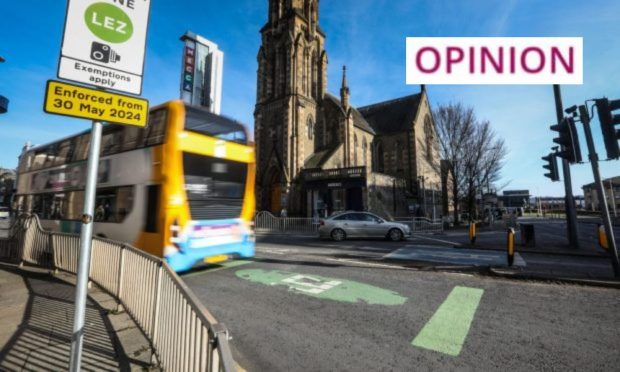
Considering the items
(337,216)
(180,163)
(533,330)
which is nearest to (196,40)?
(180,163)

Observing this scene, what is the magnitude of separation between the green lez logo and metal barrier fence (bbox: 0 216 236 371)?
239cm

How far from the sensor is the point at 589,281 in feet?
19.7

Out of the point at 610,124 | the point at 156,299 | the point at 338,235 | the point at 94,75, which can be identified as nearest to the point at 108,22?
the point at 94,75

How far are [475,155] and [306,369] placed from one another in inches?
1056

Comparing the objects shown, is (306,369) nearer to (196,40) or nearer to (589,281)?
(589,281)

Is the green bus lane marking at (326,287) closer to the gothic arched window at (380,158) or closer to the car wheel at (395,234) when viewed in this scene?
the car wheel at (395,234)

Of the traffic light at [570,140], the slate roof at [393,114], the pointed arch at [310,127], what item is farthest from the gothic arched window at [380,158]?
the traffic light at [570,140]

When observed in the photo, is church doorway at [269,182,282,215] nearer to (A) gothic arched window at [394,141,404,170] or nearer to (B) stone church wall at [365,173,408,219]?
(B) stone church wall at [365,173,408,219]

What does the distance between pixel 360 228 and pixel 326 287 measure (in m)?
9.21

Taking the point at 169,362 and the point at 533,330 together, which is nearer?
the point at 169,362

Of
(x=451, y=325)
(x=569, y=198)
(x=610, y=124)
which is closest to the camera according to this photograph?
(x=451, y=325)

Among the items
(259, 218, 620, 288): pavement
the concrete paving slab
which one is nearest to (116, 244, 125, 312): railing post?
(259, 218, 620, 288): pavement

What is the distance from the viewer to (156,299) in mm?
3551

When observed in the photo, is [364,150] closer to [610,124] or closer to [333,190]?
[333,190]
